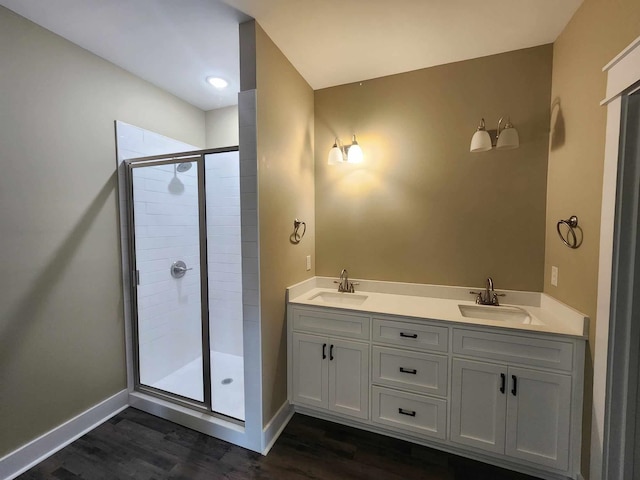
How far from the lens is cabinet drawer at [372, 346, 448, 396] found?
163cm

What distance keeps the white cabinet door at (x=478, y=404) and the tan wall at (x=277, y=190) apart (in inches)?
46.7

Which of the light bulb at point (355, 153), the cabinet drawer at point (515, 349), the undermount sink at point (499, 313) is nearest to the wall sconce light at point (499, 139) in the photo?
the light bulb at point (355, 153)

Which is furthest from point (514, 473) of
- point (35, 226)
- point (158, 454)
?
point (35, 226)

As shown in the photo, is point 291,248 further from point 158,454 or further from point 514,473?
point 514,473

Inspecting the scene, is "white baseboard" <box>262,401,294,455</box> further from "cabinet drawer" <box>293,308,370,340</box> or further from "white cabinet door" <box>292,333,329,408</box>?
"cabinet drawer" <box>293,308,370,340</box>

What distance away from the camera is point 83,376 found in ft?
6.04

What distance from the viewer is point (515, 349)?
4.87 ft

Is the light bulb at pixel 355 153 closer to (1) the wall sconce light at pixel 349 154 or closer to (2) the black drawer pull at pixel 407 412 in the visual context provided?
(1) the wall sconce light at pixel 349 154

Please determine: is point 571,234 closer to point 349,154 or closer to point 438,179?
point 438,179

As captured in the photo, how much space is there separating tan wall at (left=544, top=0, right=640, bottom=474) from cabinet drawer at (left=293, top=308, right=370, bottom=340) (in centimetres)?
121

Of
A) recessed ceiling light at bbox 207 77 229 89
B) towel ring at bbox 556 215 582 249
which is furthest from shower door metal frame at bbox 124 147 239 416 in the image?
towel ring at bbox 556 215 582 249

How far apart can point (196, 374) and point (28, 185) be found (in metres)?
1.97

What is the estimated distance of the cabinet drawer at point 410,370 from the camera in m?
1.63

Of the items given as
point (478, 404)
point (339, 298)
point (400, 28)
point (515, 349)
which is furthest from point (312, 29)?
point (478, 404)
